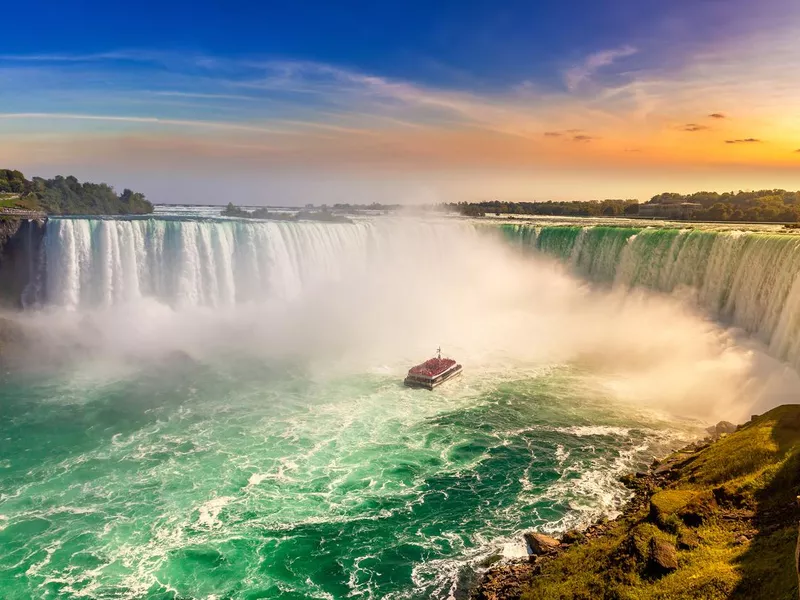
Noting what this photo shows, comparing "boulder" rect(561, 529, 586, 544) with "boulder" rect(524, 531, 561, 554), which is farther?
"boulder" rect(561, 529, 586, 544)

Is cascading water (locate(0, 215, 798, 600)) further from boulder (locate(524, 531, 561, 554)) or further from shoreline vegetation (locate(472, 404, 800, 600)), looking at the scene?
shoreline vegetation (locate(472, 404, 800, 600))

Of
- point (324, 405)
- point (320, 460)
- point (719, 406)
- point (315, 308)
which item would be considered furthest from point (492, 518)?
point (315, 308)

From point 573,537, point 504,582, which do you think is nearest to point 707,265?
point 573,537

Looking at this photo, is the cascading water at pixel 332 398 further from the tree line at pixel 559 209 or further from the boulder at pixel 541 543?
the tree line at pixel 559 209

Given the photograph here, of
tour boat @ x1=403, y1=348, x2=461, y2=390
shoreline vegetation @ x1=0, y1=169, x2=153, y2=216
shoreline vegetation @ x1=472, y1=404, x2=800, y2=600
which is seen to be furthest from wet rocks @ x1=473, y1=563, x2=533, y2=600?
shoreline vegetation @ x1=0, y1=169, x2=153, y2=216

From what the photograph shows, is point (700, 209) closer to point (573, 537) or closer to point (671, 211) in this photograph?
point (671, 211)
